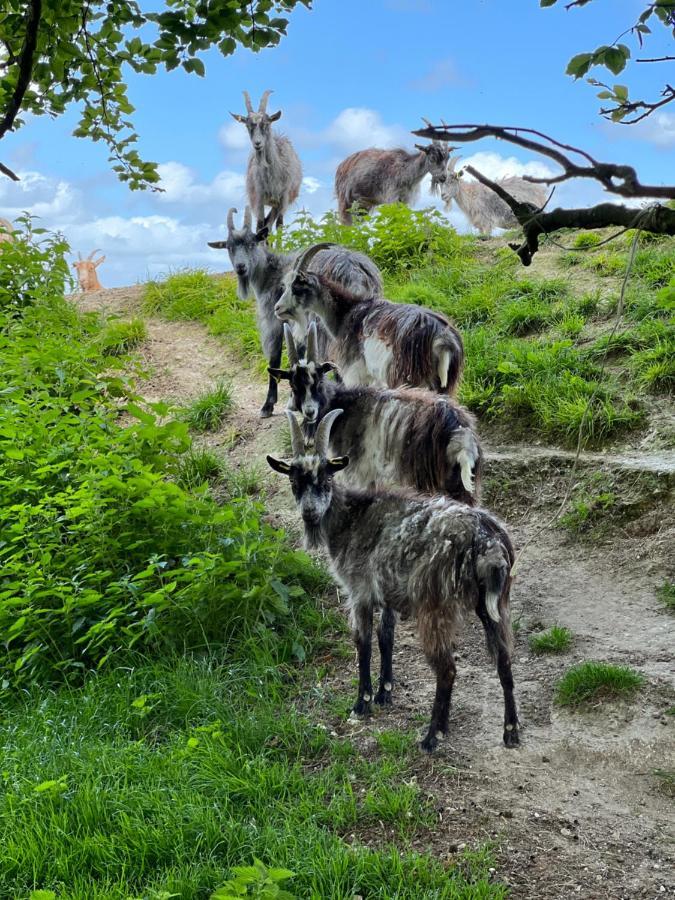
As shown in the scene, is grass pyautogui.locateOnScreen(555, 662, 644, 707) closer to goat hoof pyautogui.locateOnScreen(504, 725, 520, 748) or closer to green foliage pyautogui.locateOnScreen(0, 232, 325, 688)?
goat hoof pyautogui.locateOnScreen(504, 725, 520, 748)

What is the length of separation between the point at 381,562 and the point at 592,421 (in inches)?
123

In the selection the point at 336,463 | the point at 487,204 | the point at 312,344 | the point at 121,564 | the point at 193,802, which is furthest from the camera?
the point at 487,204

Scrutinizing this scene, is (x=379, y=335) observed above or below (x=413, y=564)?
above

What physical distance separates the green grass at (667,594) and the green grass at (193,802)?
2094mm

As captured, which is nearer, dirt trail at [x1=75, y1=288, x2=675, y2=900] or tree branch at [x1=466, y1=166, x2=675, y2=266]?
tree branch at [x1=466, y1=166, x2=675, y2=266]

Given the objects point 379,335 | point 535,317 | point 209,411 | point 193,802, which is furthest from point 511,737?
point 209,411

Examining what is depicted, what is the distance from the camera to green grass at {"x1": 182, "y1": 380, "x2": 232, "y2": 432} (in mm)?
8312

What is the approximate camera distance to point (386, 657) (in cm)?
423

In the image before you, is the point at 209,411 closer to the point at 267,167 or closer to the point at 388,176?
the point at 267,167

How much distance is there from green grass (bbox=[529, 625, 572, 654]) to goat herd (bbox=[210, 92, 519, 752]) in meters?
0.84

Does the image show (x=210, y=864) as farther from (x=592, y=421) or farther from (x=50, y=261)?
(x=50, y=261)

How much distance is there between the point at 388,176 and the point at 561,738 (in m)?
11.3

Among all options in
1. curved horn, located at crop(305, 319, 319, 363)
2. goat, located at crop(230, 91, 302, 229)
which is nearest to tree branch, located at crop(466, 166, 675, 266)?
curved horn, located at crop(305, 319, 319, 363)

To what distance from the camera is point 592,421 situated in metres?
6.38
